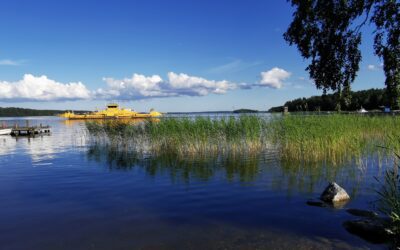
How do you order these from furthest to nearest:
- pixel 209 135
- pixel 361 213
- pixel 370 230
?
pixel 209 135 → pixel 361 213 → pixel 370 230

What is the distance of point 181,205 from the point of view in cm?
1080

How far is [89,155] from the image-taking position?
2333 centimetres

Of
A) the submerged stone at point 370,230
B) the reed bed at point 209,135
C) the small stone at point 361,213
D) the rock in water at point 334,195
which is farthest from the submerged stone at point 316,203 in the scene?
the reed bed at point 209,135

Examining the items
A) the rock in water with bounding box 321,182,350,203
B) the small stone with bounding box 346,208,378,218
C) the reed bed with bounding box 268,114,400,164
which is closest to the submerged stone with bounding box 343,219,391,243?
the small stone with bounding box 346,208,378,218

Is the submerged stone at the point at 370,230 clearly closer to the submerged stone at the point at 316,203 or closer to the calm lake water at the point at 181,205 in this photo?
the calm lake water at the point at 181,205

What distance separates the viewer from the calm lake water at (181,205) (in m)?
7.95

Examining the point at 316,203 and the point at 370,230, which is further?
the point at 316,203

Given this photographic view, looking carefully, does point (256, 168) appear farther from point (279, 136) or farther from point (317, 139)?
point (279, 136)

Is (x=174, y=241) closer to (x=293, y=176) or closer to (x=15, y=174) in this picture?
(x=293, y=176)

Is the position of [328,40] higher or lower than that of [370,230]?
higher

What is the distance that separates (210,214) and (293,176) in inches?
232

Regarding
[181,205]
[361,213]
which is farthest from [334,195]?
[181,205]

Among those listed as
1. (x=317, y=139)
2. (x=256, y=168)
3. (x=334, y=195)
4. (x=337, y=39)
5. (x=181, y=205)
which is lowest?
(x=181, y=205)

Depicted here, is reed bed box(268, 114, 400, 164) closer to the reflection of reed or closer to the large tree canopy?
the reflection of reed
